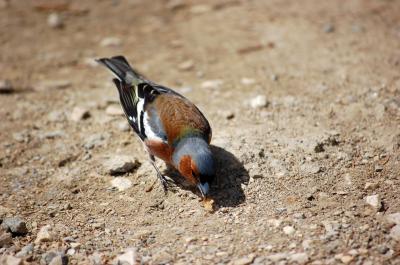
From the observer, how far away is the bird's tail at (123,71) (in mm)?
6449

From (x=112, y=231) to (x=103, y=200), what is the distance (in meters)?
0.57

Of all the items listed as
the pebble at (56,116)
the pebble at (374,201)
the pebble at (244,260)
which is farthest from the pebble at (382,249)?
the pebble at (56,116)

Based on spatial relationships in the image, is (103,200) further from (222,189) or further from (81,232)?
(222,189)

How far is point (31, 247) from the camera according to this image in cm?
462

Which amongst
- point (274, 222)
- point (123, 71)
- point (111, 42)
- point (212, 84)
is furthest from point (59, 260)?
point (111, 42)

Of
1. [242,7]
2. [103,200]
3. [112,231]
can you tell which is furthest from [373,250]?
[242,7]

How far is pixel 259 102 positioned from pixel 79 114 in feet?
7.37

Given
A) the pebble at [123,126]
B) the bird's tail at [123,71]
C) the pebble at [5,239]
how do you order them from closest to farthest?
the pebble at [5,239] < the bird's tail at [123,71] < the pebble at [123,126]

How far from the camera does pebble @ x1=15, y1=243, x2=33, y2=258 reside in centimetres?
452

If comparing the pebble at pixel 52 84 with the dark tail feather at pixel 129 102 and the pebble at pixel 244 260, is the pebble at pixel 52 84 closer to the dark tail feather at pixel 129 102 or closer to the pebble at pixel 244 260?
the dark tail feather at pixel 129 102

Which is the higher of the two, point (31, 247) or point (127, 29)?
point (127, 29)

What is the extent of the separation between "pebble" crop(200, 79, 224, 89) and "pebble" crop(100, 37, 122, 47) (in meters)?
2.04

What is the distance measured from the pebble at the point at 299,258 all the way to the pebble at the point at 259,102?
8.66 feet

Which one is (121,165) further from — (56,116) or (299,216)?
(299,216)
